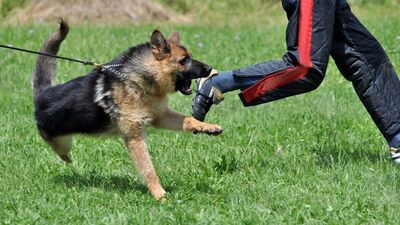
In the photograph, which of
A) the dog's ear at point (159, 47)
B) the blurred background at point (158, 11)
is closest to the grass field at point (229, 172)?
the dog's ear at point (159, 47)

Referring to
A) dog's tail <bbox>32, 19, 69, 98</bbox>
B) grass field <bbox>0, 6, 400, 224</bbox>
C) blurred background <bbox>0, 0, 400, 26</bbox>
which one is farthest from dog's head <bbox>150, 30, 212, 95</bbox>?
blurred background <bbox>0, 0, 400, 26</bbox>

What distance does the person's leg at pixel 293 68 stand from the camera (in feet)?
17.3

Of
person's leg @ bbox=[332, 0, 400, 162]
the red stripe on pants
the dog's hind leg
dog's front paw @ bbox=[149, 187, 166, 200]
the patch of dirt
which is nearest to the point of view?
dog's front paw @ bbox=[149, 187, 166, 200]

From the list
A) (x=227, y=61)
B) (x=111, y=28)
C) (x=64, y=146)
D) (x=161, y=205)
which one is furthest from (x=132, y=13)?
(x=161, y=205)

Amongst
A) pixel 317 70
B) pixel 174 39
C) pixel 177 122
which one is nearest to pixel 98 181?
pixel 177 122

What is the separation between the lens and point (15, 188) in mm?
5152

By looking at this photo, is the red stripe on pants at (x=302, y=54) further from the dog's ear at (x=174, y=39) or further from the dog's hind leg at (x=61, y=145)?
the dog's hind leg at (x=61, y=145)

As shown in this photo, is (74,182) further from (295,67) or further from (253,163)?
(295,67)

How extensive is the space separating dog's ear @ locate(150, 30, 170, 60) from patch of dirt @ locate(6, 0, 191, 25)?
886 cm

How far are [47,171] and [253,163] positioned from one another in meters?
1.51

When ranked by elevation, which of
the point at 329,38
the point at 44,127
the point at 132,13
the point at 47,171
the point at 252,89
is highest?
the point at 329,38

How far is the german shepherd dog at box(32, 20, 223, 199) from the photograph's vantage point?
17.0 feet

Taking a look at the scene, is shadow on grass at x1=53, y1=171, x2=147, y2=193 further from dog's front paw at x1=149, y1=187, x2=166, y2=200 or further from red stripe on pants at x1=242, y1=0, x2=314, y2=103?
red stripe on pants at x1=242, y1=0, x2=314, y2=103

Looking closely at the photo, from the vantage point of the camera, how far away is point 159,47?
5203 mm
